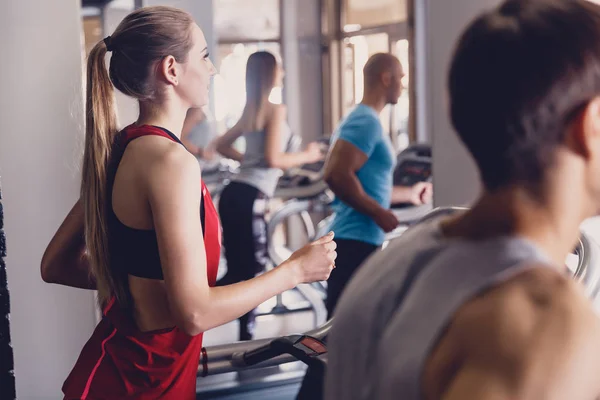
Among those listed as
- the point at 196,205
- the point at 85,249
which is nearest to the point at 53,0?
the point at 85,249

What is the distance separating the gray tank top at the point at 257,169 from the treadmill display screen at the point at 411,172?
2.81ft

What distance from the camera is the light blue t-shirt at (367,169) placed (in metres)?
2.82

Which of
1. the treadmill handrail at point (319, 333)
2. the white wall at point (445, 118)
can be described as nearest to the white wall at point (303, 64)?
the white wall at point (445, 118)

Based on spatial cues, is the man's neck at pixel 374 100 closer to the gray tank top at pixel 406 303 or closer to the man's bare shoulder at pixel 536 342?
the gray tank top at pixel 406 303

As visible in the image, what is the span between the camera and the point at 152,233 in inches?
51.2

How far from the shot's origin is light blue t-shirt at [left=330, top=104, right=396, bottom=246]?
2.82m

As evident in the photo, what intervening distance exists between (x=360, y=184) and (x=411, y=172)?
4.96 feet

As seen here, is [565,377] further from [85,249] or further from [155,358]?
[85,249]

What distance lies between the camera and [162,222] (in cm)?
124

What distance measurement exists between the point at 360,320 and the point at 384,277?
49 millimetres

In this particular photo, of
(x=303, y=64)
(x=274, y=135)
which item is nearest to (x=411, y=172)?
(x=274, y=135)

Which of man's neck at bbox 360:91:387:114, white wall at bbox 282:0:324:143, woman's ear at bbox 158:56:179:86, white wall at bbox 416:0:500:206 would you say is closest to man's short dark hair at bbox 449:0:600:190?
woman's ear at bbox 158:56:179:86

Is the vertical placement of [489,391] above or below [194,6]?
below

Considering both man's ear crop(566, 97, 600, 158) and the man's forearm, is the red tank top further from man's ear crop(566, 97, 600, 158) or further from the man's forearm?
the man's forearm
